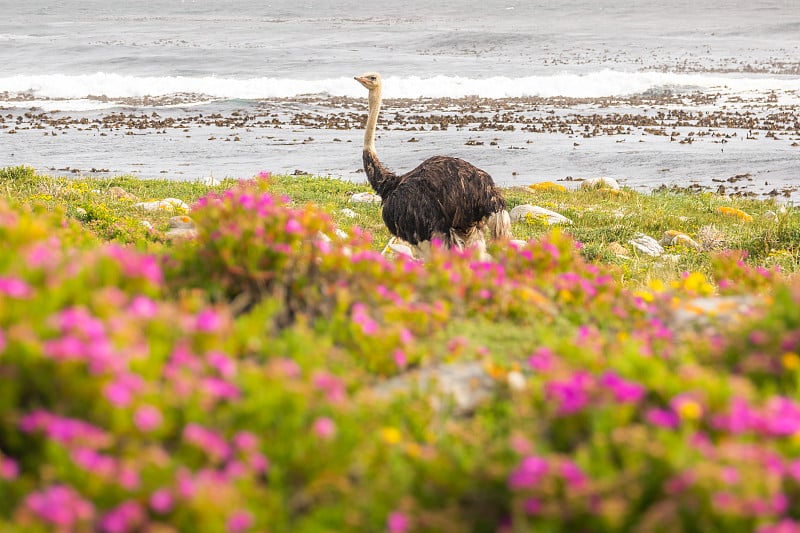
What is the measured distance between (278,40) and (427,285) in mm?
87730

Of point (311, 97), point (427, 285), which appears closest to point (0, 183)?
point (427, 285)

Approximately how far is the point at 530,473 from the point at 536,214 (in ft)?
44.9

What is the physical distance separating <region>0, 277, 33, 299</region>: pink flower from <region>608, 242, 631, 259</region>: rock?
10781mm

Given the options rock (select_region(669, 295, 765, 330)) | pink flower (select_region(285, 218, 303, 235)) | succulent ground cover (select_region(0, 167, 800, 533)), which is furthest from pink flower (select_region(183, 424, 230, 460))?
rock (select_region(669, 295, 765, 330))

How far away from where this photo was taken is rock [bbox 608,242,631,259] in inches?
511

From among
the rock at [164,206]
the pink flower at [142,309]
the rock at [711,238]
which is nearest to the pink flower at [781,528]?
the pink flower at [142,309]

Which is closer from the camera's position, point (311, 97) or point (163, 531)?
point (163, 531)

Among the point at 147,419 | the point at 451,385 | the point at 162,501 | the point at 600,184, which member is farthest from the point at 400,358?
the point at 600,184

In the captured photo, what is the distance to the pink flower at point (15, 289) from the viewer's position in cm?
291

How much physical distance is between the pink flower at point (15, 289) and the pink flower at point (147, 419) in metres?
0.63

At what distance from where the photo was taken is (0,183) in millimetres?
14281

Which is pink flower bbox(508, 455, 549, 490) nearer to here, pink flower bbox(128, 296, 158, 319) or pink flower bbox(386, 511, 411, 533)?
pink flower bbox(386, 511, 411, 533)

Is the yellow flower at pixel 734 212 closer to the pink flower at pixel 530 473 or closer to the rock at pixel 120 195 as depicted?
the rock at pixel 120 195

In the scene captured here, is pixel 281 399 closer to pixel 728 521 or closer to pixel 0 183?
pixel 728 521
